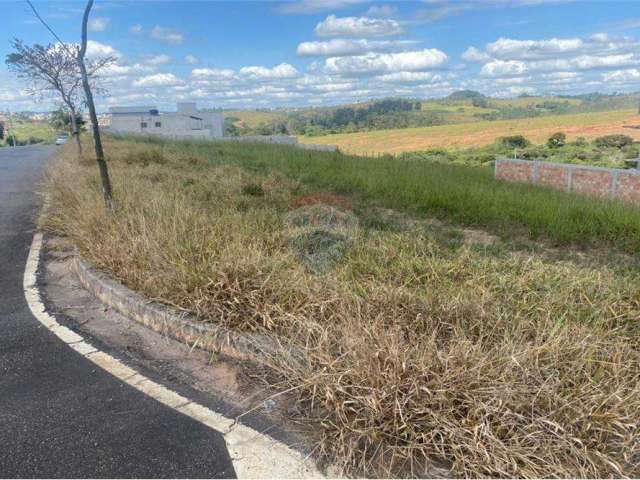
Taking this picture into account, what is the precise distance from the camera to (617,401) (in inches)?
92.7

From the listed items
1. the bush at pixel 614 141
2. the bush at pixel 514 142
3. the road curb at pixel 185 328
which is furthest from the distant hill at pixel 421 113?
the road curb at pixel 185 328

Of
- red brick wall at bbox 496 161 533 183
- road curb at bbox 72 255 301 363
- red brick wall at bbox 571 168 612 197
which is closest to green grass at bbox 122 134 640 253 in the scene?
road curb at bbox 72 255 301 363

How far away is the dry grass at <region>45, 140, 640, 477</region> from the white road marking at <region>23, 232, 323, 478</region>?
211mm

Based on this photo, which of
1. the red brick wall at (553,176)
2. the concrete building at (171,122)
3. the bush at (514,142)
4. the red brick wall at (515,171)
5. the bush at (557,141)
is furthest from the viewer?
the concrete building at (171,122)

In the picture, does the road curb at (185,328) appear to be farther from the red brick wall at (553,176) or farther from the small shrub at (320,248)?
the red brick wall at (553,176)

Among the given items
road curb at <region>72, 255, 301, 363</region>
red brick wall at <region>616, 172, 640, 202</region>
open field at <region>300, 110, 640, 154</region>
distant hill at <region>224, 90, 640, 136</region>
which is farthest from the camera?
distant hill at <region>224, 90, 640, 136</region>

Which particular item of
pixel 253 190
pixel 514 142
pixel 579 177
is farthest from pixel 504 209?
pixel 514 142

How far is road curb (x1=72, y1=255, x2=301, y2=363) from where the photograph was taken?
3.18 meters

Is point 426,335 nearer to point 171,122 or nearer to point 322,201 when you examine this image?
point 322,201

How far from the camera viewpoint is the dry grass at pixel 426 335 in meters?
2.25

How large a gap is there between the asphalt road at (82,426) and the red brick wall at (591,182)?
1423 cm

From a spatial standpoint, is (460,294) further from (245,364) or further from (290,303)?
(245,364)

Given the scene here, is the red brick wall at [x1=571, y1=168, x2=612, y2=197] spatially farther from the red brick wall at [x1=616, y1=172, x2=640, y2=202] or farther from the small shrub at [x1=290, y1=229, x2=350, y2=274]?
the small shrub at [x1=290, y1=229, x2=350, y2=274]

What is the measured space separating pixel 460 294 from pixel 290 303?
4.18ft
